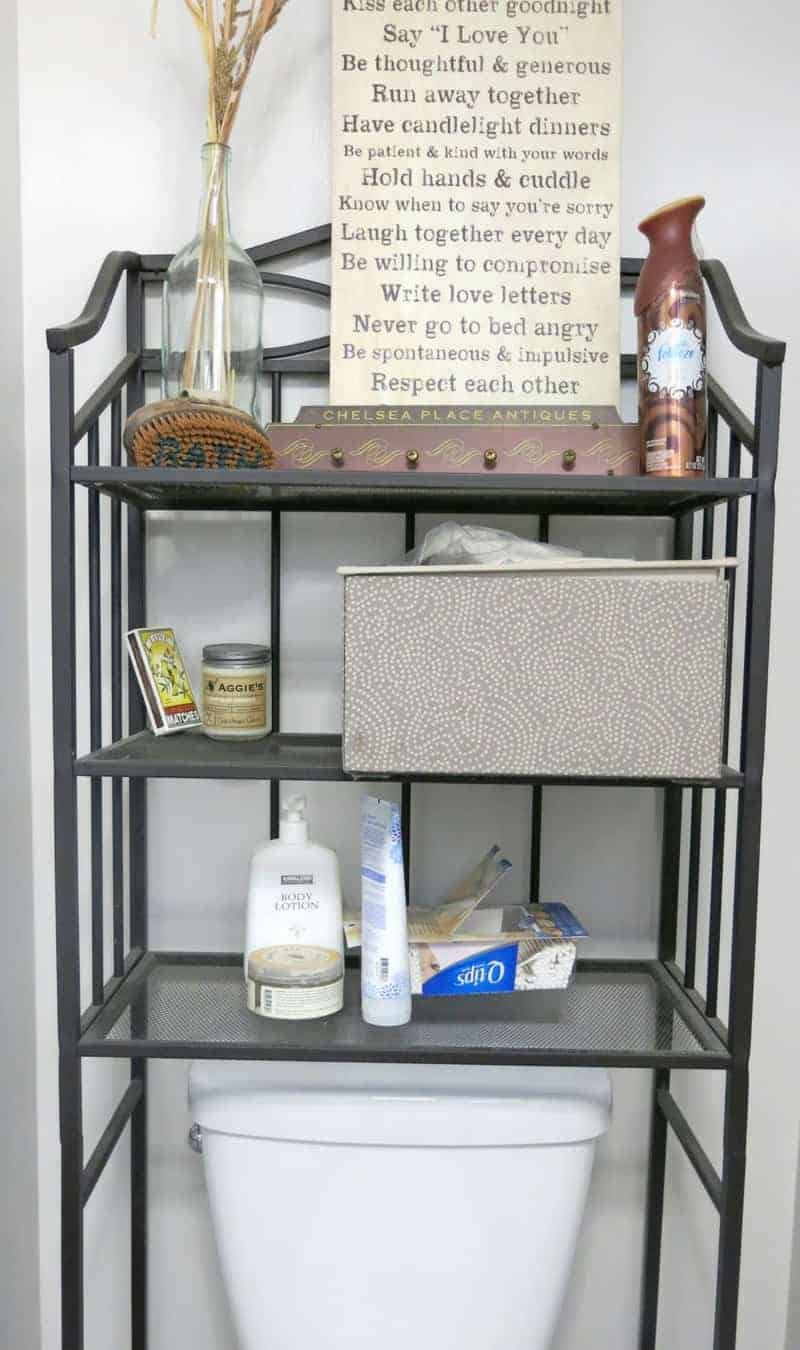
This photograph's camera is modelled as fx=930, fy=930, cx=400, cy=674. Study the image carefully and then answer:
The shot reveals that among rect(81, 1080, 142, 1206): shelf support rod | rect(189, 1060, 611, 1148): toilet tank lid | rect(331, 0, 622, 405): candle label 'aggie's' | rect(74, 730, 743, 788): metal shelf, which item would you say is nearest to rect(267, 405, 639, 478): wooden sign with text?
rect(331, 0, 622, 405): candle label 'aggie's'

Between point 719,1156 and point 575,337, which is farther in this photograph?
point 719,1156

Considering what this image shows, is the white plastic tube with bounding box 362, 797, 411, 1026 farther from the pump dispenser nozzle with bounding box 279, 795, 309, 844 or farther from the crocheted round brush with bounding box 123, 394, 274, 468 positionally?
the crocheted round brush with bounding box 123, 394, 274, 468

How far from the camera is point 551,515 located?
40.1 inches

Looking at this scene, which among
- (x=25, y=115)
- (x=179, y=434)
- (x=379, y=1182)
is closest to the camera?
(x=179, y=434)

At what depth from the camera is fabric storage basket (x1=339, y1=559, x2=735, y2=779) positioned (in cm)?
75

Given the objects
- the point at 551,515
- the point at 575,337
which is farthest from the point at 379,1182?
the point at 575,337

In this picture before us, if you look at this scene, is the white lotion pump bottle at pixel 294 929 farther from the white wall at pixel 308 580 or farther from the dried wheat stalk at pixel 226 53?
the dried wheat stalk at pixel 226 53

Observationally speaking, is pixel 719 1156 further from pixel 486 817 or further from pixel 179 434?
pixel 179 434

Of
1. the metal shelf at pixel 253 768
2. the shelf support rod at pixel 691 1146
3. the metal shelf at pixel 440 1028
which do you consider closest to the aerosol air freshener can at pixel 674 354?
the metal shelf at pixel 253 768

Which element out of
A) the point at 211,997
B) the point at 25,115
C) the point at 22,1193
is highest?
the point at 25,115

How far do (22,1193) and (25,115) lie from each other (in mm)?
1159

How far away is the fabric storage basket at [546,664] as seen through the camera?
29.5 inches

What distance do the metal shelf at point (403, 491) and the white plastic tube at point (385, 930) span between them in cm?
29

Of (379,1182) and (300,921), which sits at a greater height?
(300,921)
